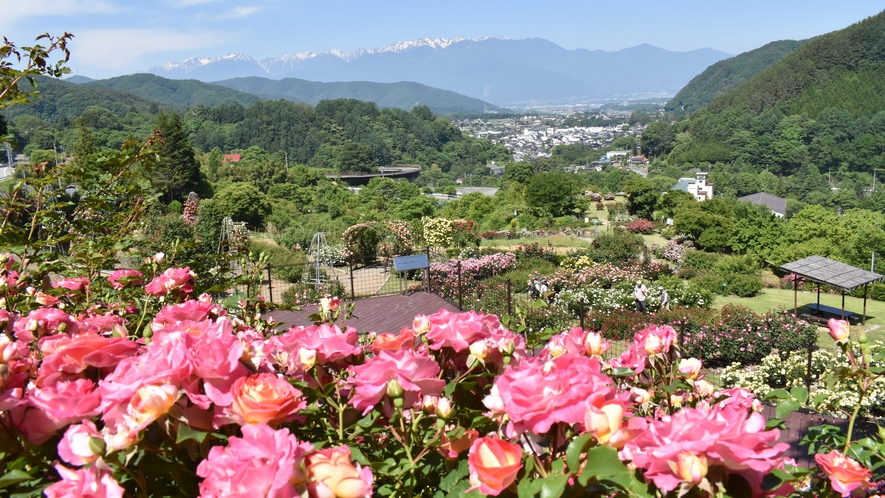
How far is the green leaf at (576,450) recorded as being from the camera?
1.88ft

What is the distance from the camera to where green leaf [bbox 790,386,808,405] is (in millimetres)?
858

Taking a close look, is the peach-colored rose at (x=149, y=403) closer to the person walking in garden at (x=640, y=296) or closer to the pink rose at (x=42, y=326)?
the pink rose at (x=42, y=326)

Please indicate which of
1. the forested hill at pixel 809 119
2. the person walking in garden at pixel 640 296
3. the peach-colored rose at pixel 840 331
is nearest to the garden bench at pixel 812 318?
the person walking in garden at pixel 640 296

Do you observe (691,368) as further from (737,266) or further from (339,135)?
(339,135)

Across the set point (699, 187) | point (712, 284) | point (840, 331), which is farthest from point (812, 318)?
point (699, 187)

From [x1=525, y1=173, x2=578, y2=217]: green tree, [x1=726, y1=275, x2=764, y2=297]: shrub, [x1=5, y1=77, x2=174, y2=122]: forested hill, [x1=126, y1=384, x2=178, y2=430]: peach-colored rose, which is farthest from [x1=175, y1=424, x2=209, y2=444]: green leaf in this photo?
[x1=5, y1=77, x2=174, y2=122]: forested hill

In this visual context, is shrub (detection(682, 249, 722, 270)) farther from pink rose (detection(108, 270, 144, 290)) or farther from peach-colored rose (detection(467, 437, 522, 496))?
peach-colored rose (detection(467, 437, 522, 496))

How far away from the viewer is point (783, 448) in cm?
53

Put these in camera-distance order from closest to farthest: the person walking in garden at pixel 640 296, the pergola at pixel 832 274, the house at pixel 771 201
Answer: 1. the pergola at pixel 832 274
2. the person walking in garden at pixel 640 296
3. the house at pixel 771 201

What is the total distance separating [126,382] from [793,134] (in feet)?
218

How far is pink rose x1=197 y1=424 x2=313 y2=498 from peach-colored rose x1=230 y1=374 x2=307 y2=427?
0.03m

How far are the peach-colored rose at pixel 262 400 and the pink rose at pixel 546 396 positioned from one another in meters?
0.22

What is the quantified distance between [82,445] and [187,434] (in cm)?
9

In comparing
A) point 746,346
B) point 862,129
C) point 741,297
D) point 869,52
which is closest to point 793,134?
point 862,129
